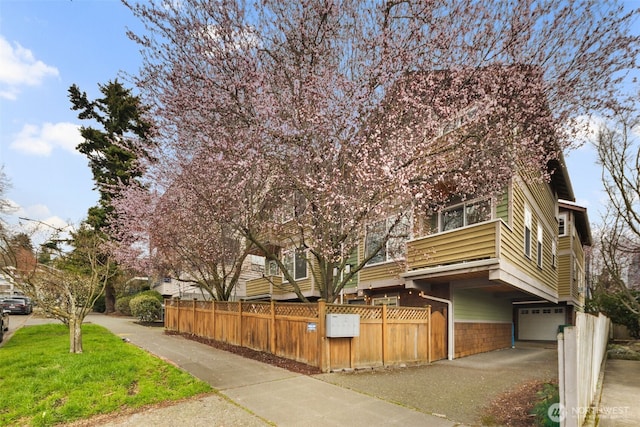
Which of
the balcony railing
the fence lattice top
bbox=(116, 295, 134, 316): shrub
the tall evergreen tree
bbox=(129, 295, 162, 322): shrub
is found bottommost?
bbox=(116, 295, 134, 316): shrub

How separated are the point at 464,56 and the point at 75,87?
30.1 metres

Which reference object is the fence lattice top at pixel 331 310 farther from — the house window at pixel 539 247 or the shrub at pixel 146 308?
the shrub at pixel 146 308

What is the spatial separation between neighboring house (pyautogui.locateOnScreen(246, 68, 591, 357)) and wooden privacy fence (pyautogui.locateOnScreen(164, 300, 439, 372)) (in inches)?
61.3

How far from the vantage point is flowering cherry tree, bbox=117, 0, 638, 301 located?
848 cm

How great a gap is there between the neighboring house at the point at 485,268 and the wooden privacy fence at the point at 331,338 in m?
1.56

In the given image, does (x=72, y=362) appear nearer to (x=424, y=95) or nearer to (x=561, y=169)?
(x=424, y=95)

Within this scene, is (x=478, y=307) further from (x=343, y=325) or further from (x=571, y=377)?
(x=571, y=377)

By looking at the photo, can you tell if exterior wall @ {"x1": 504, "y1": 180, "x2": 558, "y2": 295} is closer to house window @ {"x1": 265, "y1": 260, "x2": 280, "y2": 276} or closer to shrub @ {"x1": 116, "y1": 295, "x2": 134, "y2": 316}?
house window @ {"x1": 265, "y1": 260, "x2": 280, "y2": 276}

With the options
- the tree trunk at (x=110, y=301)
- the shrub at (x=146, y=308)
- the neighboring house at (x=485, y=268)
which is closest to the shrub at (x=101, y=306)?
the tree trunk at (x=110, y=301)

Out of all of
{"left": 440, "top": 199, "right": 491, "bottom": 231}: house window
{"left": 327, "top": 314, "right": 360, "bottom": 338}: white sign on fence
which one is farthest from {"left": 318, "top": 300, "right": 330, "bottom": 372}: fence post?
{"left": 440, "top": 199, "right": 491, "bottom": 231}: house window

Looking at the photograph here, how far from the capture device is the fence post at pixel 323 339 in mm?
8680

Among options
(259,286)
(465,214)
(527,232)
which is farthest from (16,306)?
(527,232)

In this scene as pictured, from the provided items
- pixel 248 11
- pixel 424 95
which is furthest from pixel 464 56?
pixel 248 11

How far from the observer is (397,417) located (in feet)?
18.5
